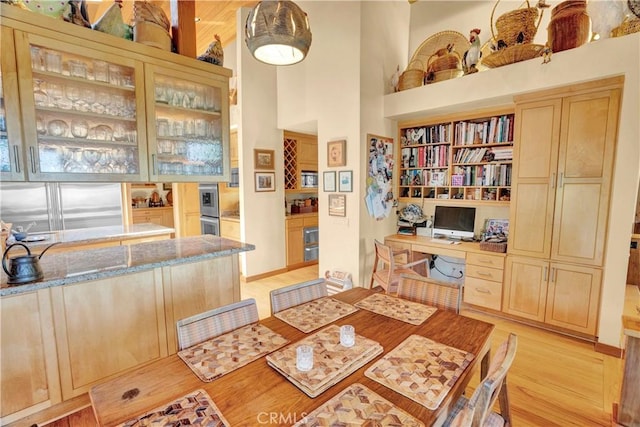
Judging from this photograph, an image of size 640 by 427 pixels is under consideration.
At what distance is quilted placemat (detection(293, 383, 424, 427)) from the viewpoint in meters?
0.87

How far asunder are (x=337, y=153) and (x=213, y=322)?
2577 millimetres

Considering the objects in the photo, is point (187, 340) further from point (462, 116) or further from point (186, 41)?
point (462, 116)

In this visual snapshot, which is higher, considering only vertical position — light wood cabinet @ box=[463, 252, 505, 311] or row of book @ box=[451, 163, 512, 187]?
row of book @ box=[451, 163, 512, 187]

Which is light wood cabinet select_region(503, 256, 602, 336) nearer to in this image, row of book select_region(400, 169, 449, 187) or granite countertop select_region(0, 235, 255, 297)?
row of book select_region(400, 169, 449, 187)

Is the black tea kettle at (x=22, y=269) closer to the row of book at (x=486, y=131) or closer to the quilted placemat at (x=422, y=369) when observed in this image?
the quilted placemat at (x=422, y=369)

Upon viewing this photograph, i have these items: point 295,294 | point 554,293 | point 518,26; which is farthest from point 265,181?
point 554,293

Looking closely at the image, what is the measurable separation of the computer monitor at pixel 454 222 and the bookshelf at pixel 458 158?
0.12 metres

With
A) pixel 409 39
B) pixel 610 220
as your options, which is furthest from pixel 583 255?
pixel 409 39

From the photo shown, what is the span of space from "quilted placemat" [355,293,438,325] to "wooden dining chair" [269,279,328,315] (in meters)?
0.27

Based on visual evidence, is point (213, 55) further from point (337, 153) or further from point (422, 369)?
point (422, 369)

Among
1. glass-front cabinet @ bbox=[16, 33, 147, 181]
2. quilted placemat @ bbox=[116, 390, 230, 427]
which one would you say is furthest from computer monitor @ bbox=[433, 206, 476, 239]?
quilted placemat @ bbox=[116, 390, 230, 427]

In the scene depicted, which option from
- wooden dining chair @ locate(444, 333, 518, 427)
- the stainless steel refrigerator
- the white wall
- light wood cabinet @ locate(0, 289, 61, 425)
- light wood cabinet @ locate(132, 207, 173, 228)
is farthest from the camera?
light wood cabinet @ locate(132, 207, 173, 228)

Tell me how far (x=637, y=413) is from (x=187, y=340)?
2395 mm

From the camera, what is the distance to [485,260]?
10.2 feet
